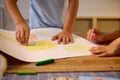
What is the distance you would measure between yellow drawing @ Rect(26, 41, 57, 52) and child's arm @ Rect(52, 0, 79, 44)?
7 centimetres

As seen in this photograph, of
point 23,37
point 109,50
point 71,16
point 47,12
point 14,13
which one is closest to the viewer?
point 109,50

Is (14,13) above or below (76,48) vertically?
above

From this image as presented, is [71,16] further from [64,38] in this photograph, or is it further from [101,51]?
[101,51]

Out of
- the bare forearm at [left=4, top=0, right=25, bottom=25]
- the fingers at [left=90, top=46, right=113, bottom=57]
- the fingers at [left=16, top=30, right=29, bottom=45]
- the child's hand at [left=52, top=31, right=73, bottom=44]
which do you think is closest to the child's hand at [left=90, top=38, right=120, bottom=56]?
the fingers at [left=90, top=46, right=113, bottom=57]

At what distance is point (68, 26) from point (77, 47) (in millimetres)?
233

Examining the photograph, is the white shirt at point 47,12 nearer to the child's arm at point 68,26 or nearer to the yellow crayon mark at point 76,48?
the child's arm at point 68,26

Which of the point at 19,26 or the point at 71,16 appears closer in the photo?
the point at 19,26

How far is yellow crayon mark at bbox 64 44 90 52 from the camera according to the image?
86 cm

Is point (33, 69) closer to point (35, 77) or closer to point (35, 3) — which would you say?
point (35, 77)

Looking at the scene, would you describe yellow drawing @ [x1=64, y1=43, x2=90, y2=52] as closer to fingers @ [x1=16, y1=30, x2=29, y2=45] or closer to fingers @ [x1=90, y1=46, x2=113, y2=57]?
fingers @ [x1=90, y1=46, x2=113, y2=57]

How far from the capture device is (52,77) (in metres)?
0.60

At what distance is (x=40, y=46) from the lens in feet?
2.88

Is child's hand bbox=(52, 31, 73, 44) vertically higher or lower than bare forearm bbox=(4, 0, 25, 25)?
lower

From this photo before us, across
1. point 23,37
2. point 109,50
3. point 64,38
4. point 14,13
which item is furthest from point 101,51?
point 14,13
